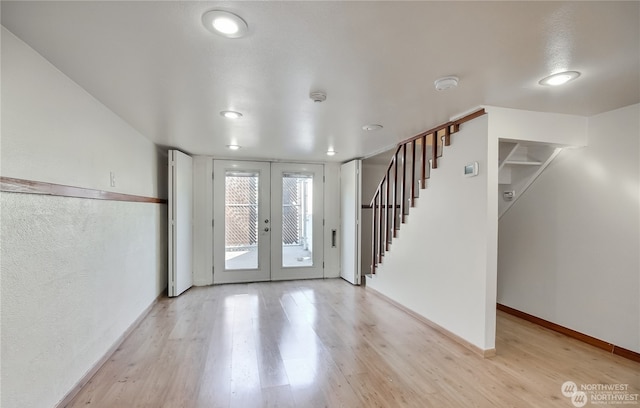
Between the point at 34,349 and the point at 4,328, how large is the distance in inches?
11.0

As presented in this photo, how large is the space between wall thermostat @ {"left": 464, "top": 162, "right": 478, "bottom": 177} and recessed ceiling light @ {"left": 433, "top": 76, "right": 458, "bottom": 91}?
2.80ft

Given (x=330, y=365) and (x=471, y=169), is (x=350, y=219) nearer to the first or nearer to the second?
(x=471, y=169)

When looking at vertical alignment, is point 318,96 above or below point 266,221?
above

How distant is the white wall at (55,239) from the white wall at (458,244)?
121 inches

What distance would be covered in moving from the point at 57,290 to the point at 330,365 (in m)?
1.94

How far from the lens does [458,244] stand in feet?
9.08

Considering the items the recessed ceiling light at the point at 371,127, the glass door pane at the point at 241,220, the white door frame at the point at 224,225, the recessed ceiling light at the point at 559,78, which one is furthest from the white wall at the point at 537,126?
the glass door pane at the point at 241,220

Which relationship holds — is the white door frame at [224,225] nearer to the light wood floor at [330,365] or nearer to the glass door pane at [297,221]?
the glass door pane at [297,221]

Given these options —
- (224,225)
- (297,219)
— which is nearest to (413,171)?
(297,219)

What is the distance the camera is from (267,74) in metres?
1.83

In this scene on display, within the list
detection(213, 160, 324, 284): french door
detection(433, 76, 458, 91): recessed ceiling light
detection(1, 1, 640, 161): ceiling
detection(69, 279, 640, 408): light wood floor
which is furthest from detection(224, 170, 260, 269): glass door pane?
detection(433, 76, 458, 91): recessed ceiling light

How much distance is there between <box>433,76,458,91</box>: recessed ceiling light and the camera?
1.90 metres

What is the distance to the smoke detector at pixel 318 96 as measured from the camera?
2098mm

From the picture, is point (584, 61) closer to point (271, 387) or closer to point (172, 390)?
point (271, 387)
